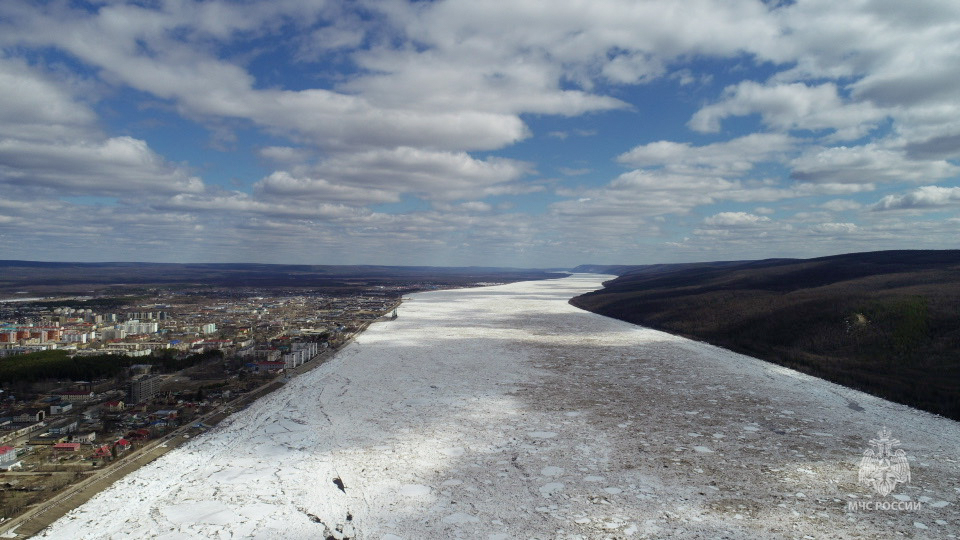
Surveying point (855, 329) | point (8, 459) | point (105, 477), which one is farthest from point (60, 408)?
point (855, 329)

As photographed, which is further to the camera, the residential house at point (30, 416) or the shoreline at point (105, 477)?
the residential house at point (30, 416)

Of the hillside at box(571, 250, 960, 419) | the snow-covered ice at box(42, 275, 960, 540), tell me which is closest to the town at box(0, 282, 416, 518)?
the snow-covered ice at box(42, 275, 960, 540)

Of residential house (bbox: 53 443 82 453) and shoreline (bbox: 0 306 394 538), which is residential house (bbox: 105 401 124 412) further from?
residential house (bbox: 53 443 82 453)

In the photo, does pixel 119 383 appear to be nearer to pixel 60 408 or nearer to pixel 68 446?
pixel 60 408

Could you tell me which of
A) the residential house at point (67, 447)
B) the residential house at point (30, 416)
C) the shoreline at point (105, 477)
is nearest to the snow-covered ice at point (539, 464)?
the shoreline at point (105, 477)

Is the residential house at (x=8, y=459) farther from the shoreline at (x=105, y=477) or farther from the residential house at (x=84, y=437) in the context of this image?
the shoreline at (x=105, y=477)

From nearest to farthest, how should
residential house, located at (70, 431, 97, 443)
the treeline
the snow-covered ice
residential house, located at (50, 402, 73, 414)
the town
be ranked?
the snow-covered ice
the town
residential house, located at (70, 431, 97, 443)
residential house, located at (50, 402, 73, 414)
the treeline
